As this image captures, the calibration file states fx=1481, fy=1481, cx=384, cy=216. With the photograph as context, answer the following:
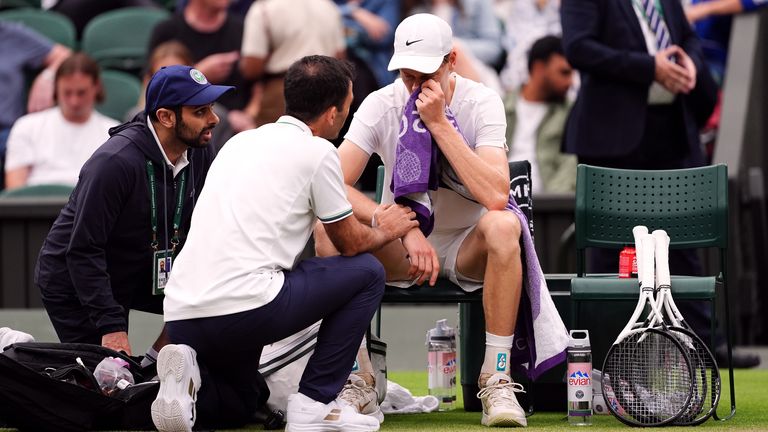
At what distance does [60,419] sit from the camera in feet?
15.9

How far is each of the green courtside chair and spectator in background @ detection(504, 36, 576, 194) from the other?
3302 mm

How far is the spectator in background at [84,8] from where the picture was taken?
11.0 m

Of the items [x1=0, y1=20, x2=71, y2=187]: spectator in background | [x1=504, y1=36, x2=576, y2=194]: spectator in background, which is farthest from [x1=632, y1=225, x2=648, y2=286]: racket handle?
[x1=0, y1=20, x2=71, y2=187]: spectator in background

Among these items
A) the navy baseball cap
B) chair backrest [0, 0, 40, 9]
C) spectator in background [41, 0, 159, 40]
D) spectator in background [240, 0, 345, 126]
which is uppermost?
chair backrest [0, 0, 40, 9]

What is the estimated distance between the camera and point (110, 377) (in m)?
5.01

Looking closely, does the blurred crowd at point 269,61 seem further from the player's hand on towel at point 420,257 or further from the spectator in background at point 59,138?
the player's hand on towel at point 420,257

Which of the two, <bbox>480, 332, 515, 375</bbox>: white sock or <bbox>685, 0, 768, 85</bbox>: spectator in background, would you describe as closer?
<bbox>480, 332, 515, 375</bbox>: white sock

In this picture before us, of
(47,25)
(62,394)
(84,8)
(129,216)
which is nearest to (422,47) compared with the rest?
(129,216)

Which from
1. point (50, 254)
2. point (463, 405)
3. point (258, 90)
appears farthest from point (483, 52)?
point (50, 254)

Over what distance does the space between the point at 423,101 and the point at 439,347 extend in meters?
1.08

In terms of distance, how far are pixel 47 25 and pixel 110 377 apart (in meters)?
6.07

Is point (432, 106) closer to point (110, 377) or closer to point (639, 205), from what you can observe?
point (639, 205)

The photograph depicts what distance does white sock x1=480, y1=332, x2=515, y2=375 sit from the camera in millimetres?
5301

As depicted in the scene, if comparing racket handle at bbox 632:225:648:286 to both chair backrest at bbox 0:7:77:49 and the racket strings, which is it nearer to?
the racket strings
